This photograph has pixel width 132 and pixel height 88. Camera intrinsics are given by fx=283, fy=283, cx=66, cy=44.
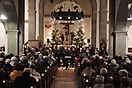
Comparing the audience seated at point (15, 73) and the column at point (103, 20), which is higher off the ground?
the column at point (103, 20)

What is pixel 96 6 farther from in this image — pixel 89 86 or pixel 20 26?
pixel 89 86

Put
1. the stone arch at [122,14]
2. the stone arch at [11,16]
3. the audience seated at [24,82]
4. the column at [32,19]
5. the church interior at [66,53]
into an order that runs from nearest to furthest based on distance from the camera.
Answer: the audience seated at [24,82], the church interior at [66,53], the stone arch at [122,14], the stone arch at [11,16], the column at [32,19]

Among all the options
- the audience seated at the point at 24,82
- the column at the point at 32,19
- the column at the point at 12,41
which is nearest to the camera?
the audience seated at the point at 24,82

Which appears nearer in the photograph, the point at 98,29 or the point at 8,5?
the point at 8,5

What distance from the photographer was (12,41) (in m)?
19.4

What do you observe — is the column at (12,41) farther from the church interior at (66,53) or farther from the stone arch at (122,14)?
the stone arch at (122,14)

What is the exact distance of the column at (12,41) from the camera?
1916 centimetres

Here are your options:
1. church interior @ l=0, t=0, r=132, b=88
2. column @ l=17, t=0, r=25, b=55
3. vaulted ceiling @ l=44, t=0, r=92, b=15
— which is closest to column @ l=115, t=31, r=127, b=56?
church interior @ l=0, t=0, r=132, b=88

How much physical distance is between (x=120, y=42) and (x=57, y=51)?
562 centimetres

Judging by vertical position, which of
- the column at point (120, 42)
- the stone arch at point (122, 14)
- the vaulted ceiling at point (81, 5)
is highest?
the vaulted ceiling at point (81, 5)

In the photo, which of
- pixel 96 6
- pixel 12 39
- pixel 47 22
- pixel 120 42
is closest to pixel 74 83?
pixel 120 42

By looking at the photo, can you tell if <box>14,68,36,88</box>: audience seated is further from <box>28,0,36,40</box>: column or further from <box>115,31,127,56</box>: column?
<box>28,0,36,40</box>: column

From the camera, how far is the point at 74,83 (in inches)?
557

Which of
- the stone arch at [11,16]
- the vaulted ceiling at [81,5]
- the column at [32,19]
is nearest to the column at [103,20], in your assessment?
the column at [32,19]
